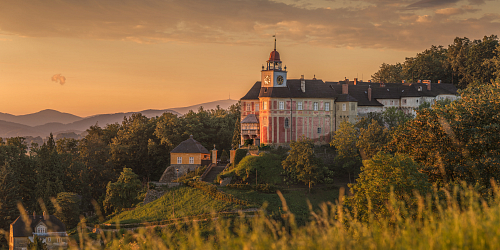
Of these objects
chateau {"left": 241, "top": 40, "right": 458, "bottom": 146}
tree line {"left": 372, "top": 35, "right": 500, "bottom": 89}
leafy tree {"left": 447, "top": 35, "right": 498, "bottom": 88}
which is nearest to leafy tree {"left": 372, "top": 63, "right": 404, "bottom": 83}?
tree line {"left": 372, "top": 35, "right": 500, "bottom": 89}

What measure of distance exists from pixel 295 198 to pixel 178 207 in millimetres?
11703

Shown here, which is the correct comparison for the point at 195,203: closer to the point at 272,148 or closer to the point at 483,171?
the point at 272,148

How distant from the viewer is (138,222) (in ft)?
123

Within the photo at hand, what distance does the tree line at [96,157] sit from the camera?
180 feet

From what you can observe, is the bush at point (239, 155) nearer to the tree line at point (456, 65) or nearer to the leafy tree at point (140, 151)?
the leafy tree at point (140, 151)

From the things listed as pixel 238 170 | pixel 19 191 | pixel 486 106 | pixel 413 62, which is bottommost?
pixel 19 191

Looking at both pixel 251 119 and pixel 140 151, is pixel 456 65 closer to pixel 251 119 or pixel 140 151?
pixel 251 119

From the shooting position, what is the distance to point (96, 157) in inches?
2581

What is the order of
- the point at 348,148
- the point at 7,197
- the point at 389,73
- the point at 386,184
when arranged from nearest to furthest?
the point at 386,184, the point at 348,148, the point at 7,197, the point at 389,73

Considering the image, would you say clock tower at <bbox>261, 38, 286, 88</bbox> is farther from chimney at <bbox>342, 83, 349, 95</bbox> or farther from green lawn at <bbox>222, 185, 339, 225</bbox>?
green lawn at <bbox>222, 185, 339, 225</bbox>

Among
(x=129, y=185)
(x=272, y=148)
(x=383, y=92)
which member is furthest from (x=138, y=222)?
(x=383, y=92)

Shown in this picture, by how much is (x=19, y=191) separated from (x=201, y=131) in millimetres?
26603

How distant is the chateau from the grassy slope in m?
12.8

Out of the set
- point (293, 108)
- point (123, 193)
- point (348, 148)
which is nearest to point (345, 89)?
point (293, 108)
